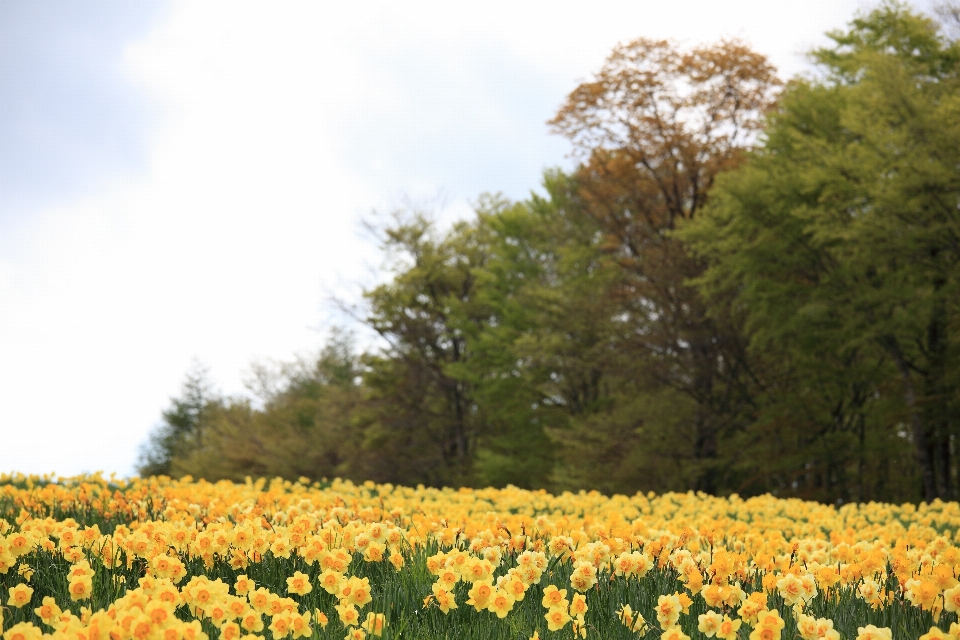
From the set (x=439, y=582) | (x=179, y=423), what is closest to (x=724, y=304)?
(x=439, y=582)

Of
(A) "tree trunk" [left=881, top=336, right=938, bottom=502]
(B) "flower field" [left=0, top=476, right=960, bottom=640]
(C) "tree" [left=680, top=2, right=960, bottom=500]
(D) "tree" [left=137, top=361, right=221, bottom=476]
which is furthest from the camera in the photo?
(D) "tree" [left=137, top=361, right=221, bottom=476]

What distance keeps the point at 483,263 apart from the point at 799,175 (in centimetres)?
1355

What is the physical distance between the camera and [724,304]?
17.7 meters

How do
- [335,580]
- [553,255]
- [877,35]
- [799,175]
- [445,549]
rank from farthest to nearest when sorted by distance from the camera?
[553,255]
[877,35]
[799,175]
[445,549]
[335,580]

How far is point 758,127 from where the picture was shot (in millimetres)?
21016

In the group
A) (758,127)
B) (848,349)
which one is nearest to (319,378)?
(758,127)

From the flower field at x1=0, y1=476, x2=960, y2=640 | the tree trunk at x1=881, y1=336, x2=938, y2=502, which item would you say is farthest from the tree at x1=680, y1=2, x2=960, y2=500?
the flower field at x1=0, y1=476, x2=960, y2=640

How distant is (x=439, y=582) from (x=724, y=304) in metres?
15.3

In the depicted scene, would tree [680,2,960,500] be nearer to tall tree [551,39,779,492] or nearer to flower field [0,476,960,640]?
tall tree [551,39,779,492]

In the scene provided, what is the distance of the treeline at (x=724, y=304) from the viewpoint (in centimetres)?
1502

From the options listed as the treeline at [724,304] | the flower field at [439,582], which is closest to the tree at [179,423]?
the treeline at [724,304]

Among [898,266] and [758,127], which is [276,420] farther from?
[898,266]

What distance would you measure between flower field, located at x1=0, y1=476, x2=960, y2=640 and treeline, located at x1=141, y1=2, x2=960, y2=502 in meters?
11.3

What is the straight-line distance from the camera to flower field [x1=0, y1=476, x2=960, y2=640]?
2951 millimetres
